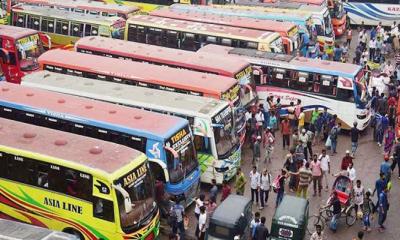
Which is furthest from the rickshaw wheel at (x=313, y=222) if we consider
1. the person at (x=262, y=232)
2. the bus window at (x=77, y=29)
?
the bus window at (x=77, y=29)

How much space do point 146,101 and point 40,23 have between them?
48.7ft

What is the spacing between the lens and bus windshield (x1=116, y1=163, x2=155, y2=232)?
1495 cm

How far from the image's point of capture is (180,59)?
24641mm

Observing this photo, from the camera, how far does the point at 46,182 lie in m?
15.6

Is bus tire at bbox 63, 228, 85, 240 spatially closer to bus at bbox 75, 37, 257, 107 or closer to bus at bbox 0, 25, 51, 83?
bus at bbox 75, 37, 257, 107

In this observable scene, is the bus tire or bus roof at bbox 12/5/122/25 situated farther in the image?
bus roof at bbox 12/5/122/25

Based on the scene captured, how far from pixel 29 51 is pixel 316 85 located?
42.2ft

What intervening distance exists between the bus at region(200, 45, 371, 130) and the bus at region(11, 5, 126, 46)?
8420 mm

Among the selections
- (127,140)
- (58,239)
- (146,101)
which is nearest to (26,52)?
(146,101)

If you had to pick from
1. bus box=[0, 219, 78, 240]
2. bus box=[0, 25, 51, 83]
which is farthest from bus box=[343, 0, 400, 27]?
bus box=[0, 219, 78, 240]

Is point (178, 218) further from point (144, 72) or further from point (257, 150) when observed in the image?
point (144, 72)

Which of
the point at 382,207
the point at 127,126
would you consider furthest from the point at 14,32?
the point at 382,207

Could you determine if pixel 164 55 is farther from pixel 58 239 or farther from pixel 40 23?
pixel 58 239

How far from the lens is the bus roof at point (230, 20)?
98.0 feet
